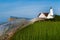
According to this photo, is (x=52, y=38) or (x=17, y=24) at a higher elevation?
(x=17, y=24)

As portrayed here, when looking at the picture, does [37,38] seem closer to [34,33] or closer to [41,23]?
[34,33]

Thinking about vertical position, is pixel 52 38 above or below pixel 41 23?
below

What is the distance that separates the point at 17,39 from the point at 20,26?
297mm

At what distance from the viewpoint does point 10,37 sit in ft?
13.8

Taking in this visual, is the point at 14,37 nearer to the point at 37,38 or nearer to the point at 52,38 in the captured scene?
the point at 37,38

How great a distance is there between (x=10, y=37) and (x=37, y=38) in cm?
53

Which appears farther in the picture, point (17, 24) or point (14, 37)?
point (17, 24)

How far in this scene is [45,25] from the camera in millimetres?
4484

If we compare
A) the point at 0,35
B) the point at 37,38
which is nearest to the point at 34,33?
the point at 37,38

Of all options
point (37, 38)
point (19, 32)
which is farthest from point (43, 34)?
point (19, 32)

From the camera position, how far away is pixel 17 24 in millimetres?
4520

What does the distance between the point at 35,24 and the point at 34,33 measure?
267 millimetres

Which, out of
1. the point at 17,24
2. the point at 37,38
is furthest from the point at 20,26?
the point at 37,38

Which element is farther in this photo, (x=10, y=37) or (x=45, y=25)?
(x=45, y=25)
